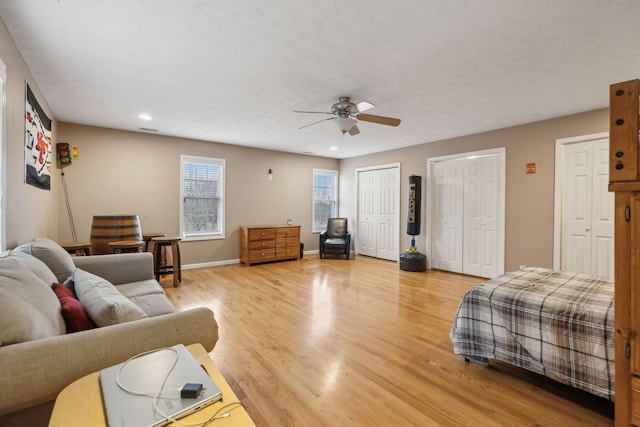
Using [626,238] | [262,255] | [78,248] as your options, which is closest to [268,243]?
[262,255]

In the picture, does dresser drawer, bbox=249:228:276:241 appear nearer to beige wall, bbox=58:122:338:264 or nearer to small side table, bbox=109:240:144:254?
beige wall, bbox=58:122:338:264

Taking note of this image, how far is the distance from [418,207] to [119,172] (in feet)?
16.5

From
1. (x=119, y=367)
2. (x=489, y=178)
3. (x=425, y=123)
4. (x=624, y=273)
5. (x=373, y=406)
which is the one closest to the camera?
(x=119, y=367)

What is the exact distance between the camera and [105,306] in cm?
135

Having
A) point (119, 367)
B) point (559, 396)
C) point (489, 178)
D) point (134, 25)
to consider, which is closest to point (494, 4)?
point (134, 25)

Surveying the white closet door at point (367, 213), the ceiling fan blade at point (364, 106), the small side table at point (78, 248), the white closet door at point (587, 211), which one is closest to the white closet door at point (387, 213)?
the white closet door at point (367, 213)

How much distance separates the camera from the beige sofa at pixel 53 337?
3.16 ft

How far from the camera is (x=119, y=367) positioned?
0.99m

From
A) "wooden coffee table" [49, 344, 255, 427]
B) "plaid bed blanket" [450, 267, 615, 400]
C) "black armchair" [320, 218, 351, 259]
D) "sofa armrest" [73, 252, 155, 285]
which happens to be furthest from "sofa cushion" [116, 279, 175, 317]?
"black armchair" [320, 218, 351, 259]

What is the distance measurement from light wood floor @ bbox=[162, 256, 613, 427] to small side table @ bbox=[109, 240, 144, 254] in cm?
73

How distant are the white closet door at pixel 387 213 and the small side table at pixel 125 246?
4.47 m

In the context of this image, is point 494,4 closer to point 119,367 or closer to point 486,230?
point 119,367

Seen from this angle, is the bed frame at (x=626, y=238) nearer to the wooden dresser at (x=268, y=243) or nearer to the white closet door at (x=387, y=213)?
the white closet door at (x=387, y=213)

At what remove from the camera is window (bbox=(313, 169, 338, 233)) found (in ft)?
23.5
